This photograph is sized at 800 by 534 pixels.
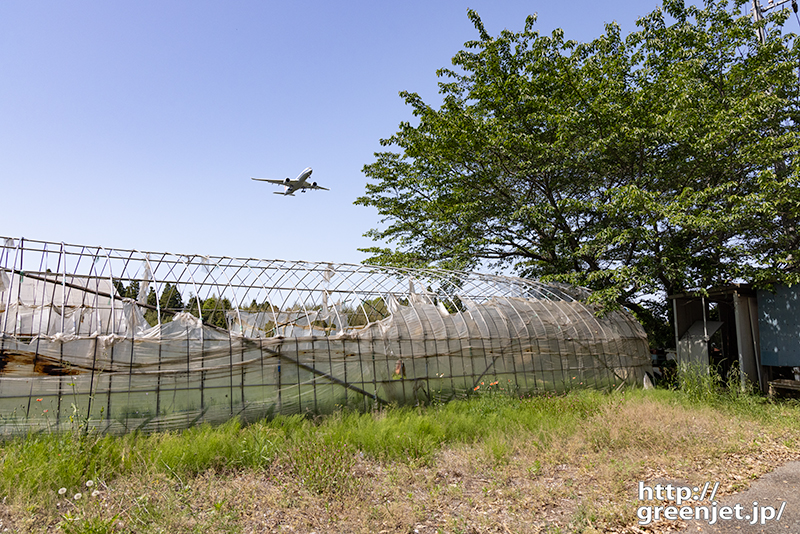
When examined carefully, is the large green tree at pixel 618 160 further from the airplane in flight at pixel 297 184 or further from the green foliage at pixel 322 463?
the green foliage at pixel 322 463

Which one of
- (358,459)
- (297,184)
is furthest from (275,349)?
(297,184)

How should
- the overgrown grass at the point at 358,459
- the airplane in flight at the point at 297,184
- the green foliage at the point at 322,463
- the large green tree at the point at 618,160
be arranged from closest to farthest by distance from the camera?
the overgrown grass at the point at 358,459 < the green foliage at the point at 322,463 < the large green tree at the point at 618,160 < the airplane in flight at the point at 297,184

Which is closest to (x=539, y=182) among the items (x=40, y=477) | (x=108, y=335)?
(x=108, y=335)

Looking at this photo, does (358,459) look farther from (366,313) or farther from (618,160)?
(618,160)

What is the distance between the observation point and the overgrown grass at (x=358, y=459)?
19.2 ft

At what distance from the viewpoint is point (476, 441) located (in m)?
9.09

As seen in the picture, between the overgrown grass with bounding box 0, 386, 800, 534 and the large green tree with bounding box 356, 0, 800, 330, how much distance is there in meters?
5.29

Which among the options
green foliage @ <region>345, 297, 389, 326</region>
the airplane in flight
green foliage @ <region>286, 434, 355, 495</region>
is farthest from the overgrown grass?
the airplane in flight

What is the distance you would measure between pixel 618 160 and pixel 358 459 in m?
13.2

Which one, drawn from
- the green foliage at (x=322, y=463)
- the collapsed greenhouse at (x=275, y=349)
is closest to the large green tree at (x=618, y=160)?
the collapsed greenhouse at (x=275, y=349)

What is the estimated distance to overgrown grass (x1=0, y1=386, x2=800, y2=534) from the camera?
19.2ft

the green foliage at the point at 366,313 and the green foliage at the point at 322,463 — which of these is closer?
the green foliage at the point at 322,463

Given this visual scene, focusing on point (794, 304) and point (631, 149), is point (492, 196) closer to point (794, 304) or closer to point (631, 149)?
point (631, 149)

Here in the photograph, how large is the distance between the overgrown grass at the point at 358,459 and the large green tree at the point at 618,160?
17.4 feet
